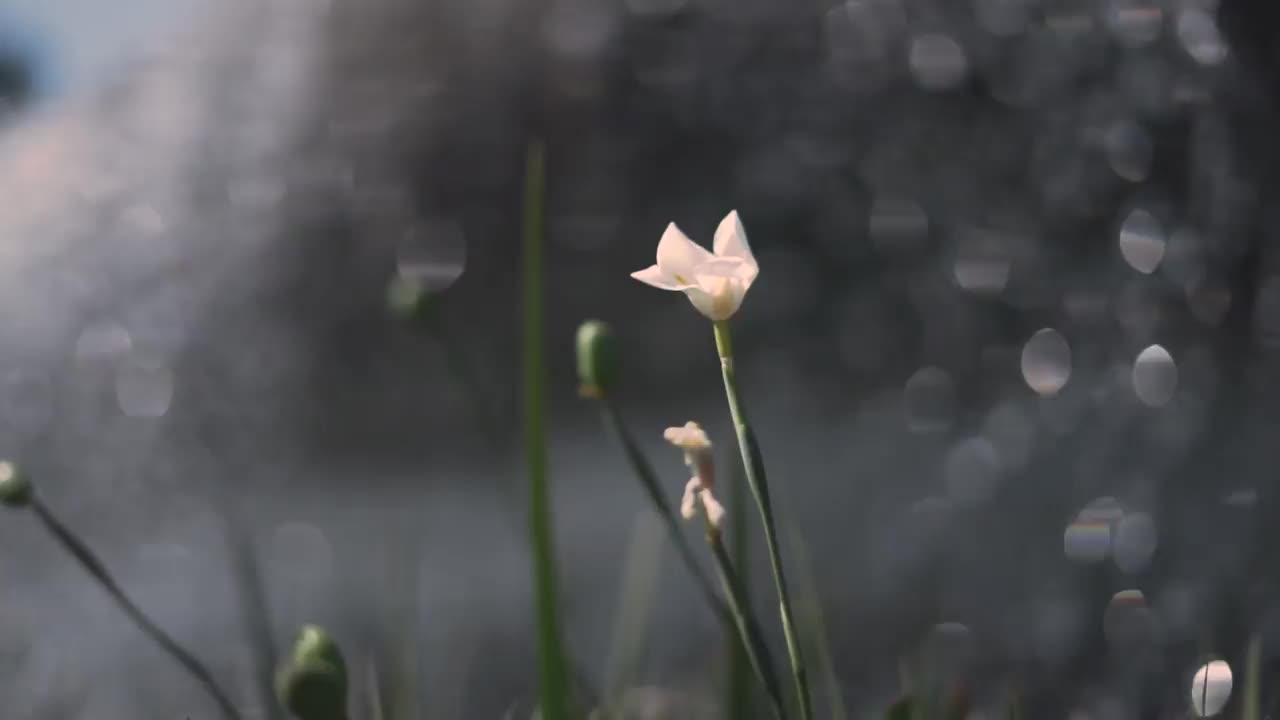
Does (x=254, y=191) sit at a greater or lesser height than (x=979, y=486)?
greater

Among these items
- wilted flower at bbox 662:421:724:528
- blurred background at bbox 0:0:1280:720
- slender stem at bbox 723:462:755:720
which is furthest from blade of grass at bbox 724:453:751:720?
blurred background at bbox 0:0:1280:720

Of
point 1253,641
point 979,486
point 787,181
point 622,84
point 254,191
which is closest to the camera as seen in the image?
point 1253,641

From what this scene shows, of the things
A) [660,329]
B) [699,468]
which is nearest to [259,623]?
[699,468]

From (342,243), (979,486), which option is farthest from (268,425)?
(979,486)

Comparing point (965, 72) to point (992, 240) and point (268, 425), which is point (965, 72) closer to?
point (992, 240)

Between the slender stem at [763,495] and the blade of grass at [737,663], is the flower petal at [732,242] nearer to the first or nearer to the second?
the slender stem at [763,495]

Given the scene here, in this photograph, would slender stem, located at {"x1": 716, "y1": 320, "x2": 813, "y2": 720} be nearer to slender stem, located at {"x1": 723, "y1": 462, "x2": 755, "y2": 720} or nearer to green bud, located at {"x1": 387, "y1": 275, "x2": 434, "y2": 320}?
slender stem, located at {"x1": 723, "y1": 462, "x2": 755, "y2": 720}
